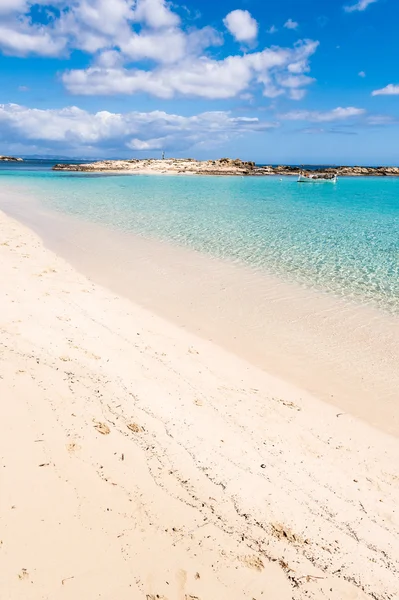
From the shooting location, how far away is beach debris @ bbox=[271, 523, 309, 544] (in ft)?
12.7

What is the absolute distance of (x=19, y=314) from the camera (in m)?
8.22

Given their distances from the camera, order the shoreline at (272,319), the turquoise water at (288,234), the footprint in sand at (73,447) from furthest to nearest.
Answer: the turquoise water at (288,234) → the shoreline at (272,319) → the footprint in sand at (73,447)

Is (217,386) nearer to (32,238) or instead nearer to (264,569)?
(264,569)

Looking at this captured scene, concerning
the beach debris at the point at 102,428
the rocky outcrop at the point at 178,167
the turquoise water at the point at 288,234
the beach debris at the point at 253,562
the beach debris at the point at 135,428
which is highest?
the rocky outcrop at the point at 178,167

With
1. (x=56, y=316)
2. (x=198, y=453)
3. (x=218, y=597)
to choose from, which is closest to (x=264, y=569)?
(x=218, y=597)

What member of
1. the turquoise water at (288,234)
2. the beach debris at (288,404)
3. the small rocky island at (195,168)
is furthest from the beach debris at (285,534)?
the small rocky island at (195,168)

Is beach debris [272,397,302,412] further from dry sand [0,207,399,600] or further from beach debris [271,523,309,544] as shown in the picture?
beach debris [271,523,309,544]

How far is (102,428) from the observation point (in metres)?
5.07

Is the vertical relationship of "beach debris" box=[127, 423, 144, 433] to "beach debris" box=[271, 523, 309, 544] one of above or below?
above

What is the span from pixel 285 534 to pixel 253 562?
1.55ft

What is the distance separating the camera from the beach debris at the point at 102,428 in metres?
5.02

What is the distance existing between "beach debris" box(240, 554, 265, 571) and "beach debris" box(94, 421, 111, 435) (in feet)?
7.12

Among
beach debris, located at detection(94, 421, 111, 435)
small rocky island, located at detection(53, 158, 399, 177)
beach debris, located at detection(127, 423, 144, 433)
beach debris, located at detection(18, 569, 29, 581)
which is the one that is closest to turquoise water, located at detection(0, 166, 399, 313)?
beach debris, located at detection(127, 423, 144, 433)

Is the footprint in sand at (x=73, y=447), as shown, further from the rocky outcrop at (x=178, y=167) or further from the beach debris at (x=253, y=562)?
the rocky outcrop at (x=178, y=167)
